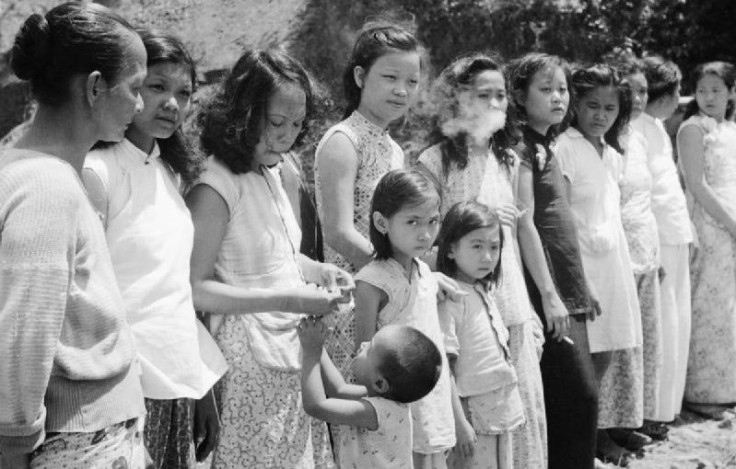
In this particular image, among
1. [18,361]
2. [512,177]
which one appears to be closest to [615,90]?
[512,177]

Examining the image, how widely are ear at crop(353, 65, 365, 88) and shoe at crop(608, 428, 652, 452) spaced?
290cm

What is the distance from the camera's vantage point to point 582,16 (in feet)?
26.7

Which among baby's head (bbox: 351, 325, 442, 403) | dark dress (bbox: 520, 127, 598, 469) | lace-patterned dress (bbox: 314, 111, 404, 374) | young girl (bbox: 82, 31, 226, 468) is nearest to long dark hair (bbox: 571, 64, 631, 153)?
dark dress (bbox: 520, 127, 598, 469)

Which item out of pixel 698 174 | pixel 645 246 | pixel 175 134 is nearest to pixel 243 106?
pixel 175 134

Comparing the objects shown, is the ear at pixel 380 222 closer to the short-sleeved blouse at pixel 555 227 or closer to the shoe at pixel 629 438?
the short-sleeved blouse at pixel 555 227

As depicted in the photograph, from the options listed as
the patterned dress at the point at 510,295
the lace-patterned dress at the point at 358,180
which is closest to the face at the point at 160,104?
the lace-patterned dress at the point at 358,180

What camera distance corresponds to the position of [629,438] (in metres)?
5.84

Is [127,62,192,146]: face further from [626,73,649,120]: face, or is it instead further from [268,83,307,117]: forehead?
[626,73,649,120]: face

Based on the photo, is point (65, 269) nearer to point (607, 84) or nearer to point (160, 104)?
point (160, 104)

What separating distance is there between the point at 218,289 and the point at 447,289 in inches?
40.2

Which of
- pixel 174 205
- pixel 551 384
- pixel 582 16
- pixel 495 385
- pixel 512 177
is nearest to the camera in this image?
pixel 174 205

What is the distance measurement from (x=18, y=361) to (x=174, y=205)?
101 centimetres

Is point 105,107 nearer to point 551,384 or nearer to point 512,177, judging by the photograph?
point 512,177

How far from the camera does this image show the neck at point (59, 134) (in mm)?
2268
